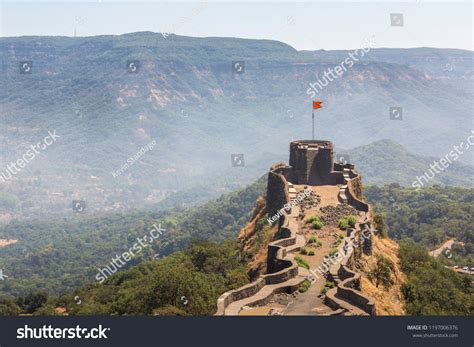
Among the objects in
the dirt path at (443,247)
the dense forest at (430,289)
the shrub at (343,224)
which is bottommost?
the dirt path at (443,247)

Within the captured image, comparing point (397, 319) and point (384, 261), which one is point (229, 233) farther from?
point (397, 319)

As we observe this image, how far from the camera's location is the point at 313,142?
68.8 meters

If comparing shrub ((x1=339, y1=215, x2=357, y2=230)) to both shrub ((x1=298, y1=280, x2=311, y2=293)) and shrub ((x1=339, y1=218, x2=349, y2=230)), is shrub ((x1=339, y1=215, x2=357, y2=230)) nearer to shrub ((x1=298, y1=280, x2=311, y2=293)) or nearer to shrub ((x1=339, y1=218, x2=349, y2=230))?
shrub ((x1=339, y1=218, x2=349, y2=230))

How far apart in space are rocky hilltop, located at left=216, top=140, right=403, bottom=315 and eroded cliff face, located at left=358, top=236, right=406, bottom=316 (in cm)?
8

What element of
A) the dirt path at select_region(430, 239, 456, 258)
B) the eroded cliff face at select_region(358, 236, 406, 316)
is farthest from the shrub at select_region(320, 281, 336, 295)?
the dirt path at select_region(430, 239, 456, 258)

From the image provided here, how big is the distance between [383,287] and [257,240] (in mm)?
15418

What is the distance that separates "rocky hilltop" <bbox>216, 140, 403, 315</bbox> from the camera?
102 feet

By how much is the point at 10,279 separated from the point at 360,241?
128954 millimetres

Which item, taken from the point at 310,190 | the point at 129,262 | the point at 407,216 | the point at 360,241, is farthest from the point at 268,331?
the point at 129,262

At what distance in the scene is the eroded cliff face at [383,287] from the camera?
38719 mm

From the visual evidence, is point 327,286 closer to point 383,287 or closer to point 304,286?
point 304,286

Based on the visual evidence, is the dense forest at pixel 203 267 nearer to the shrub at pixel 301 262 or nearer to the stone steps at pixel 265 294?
the stone steps at pixel 265 294

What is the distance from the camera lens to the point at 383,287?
→ 4525 cm

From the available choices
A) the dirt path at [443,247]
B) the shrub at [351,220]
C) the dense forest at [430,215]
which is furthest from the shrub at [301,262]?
the dirt path at [443,247]
